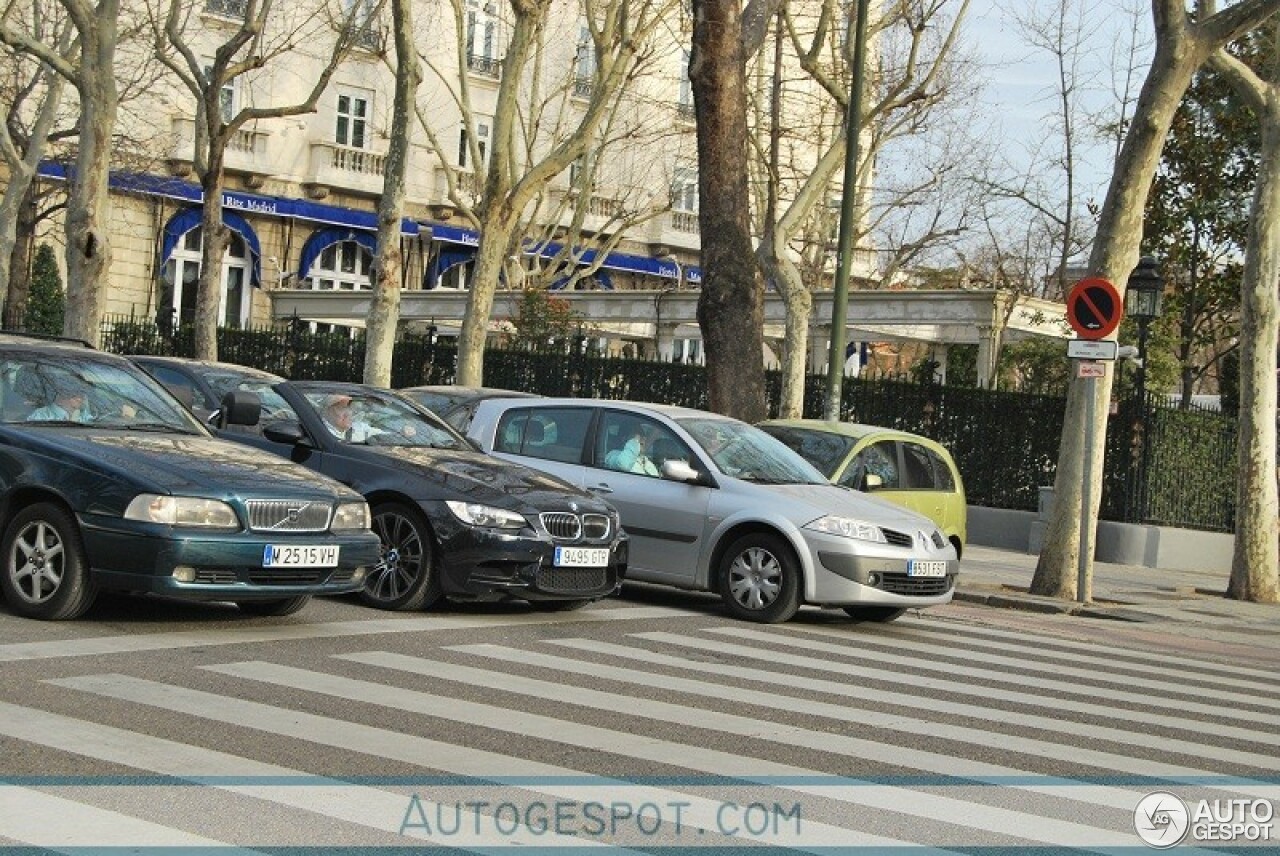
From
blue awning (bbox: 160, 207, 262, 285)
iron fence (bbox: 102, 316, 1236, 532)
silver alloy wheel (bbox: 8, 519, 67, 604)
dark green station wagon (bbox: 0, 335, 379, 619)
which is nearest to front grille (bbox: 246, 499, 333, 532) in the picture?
dark green station wagon (bbox: 0, 335, 379, 619)

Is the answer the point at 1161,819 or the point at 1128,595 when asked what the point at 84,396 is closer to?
the point at 1161,819

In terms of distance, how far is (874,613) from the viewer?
49.9ft

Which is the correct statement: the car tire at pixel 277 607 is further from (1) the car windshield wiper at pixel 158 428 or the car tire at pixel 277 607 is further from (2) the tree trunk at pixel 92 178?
(2) the tree trunk at pixel 92 178

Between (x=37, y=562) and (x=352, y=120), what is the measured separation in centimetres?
4179

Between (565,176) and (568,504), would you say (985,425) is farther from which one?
(565,176)

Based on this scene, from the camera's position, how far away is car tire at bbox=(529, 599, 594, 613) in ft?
45.2

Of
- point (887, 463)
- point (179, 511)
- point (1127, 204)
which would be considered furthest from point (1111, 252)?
point (179, 511)

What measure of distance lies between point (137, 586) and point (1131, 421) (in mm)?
18685

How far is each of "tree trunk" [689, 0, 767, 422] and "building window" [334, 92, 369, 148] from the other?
1218 inches

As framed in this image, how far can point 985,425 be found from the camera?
2866 centimetres

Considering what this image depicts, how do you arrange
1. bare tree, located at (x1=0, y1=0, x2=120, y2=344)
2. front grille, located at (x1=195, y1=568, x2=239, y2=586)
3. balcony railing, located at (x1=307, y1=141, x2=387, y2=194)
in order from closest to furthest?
front grille, located at (x1=195, y1=568, x2=239, y2=586) → bare tree, located at (x1=0, y1=0, x2=120, y2=344) → balcony railing, located at (x1=307, y1=141, x2=387, y2=194)

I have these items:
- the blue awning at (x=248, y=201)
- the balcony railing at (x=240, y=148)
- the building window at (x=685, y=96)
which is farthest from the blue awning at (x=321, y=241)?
the building window at (x=685, y=96)

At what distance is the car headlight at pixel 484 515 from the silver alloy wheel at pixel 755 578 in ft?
7.25

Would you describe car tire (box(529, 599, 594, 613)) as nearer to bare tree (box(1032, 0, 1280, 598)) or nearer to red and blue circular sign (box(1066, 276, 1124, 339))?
red and blue circular sign (box(1066, 276, 1124, 339))
